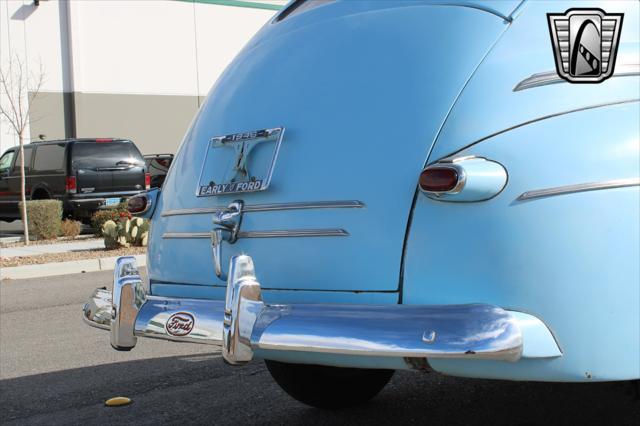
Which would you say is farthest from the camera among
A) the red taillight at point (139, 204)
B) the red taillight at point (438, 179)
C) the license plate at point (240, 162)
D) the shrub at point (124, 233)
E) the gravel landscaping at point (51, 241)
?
the gravel landscaping at point (51, 241)

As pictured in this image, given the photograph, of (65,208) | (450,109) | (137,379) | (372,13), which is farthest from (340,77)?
(65,208)

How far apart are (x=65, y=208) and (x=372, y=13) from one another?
14.9 meters

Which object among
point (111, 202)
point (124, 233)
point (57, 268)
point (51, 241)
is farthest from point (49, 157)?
point (57, 268)

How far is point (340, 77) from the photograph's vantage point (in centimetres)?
327

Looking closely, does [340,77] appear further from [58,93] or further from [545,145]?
[58,93]

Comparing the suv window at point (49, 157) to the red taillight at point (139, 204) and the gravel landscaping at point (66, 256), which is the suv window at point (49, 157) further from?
the red taillight at point (139, 204)

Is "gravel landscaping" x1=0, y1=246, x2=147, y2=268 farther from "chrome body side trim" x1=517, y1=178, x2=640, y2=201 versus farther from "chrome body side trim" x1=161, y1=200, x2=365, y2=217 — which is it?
"chrome body side trim" x1=517, y1=178, x2=640, y2=201

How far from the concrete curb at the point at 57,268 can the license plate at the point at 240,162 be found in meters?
8.67

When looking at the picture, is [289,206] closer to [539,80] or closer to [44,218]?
[539,80]

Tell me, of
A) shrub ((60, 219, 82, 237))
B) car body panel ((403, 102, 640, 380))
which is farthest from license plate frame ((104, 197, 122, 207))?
car body panel ((403, 102, 640, 380))

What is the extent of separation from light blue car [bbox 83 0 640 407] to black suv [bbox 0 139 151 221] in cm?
1386

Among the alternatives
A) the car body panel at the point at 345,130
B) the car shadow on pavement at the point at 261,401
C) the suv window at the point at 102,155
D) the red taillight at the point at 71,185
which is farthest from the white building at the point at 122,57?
the car body panel at the point at 345,130

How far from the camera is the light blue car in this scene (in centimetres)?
262

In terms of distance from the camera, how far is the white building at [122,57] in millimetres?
27047
